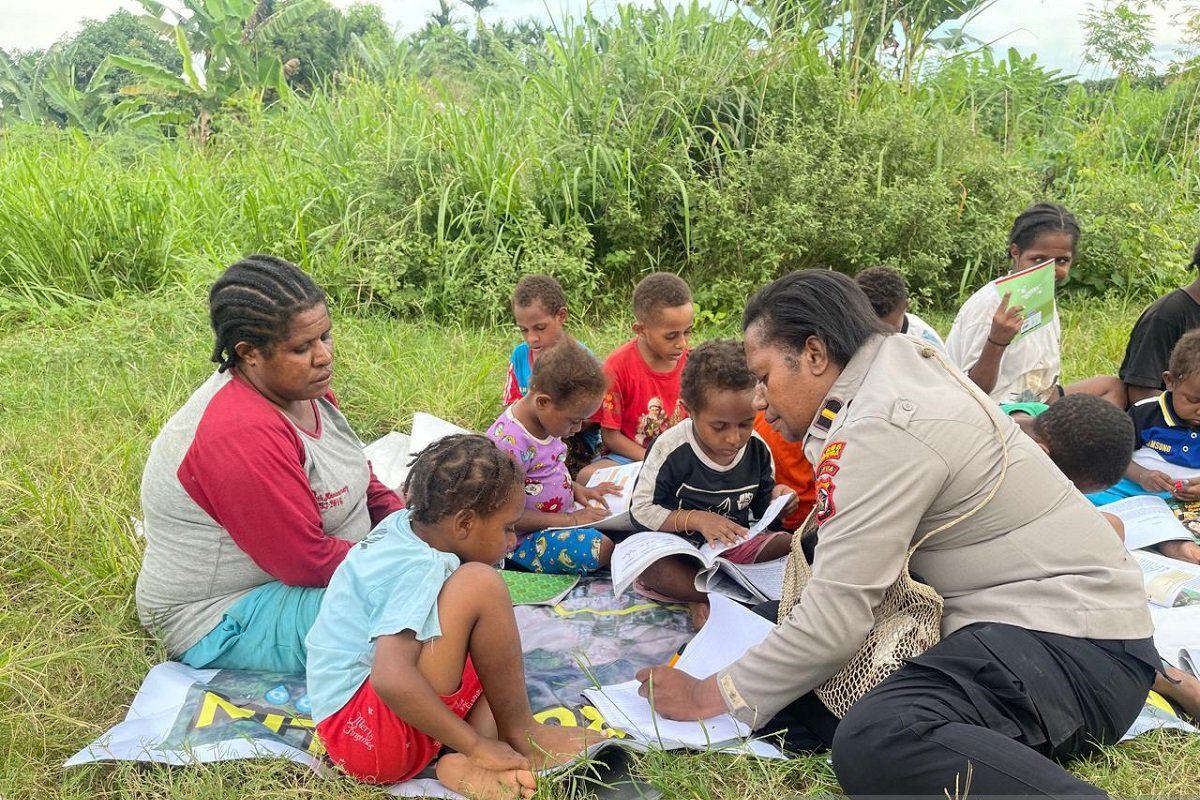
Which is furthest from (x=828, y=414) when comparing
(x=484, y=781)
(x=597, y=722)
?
(x=484, y=781)

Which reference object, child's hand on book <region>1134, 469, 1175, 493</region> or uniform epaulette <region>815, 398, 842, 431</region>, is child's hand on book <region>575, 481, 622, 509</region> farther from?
child's hand on book <region>1134, 469, 1175, 493</region>

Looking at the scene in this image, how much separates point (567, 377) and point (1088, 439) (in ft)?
6.00

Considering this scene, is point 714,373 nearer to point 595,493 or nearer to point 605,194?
point 595,493

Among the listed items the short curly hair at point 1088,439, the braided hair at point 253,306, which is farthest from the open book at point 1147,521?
the braided hair at point 253,306

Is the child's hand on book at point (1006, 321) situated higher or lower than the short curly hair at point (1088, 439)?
higher

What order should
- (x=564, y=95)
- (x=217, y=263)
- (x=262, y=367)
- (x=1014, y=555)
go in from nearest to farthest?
(x=1014, y=555) → (x=262, y=367) → (x=217, y=263) → (x=564, y=95)

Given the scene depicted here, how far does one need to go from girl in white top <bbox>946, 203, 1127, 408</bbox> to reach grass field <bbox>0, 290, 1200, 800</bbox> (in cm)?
132

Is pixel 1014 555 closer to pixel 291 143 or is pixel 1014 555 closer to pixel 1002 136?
pixel 291 143

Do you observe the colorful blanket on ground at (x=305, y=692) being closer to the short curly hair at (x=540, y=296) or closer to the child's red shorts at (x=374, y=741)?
the child's red shorts at (x=374, y=741)

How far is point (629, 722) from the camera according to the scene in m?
2.50

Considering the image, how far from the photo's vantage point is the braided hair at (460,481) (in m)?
2.44

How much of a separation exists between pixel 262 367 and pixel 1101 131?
882 centimetres

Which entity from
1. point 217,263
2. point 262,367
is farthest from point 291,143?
point 262,367

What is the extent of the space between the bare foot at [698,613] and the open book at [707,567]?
9 centimetres
